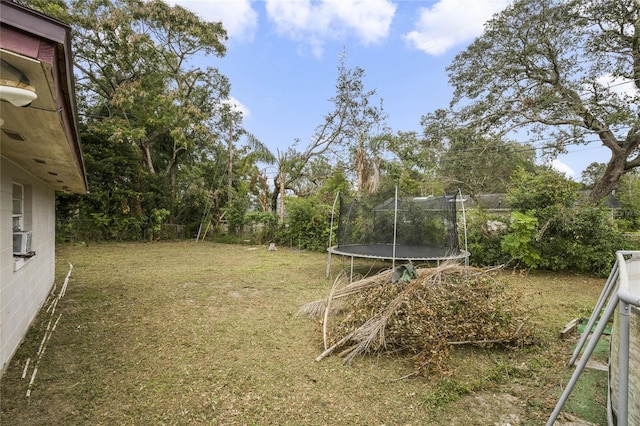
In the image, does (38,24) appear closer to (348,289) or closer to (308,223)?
(348,289)

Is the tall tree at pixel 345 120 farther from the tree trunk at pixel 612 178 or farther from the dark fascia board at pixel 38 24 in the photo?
the dark fascia board at pixel 38 24

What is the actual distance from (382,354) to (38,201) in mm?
4733

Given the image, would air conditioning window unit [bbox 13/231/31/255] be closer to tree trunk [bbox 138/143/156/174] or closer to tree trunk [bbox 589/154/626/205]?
tree trunk [bbox 138/143/156/174]

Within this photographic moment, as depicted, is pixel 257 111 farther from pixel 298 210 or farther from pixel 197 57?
pixel 298 210

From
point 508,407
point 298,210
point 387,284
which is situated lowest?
point 508,407

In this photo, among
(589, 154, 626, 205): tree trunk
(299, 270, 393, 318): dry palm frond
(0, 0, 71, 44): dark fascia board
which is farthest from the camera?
(589, 154, 626, 205): tree trunk

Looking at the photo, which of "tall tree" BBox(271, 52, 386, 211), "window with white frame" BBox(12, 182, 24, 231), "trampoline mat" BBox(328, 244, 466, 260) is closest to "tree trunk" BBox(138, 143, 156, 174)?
"tall tree" BBox(271, 52, 386, 211)

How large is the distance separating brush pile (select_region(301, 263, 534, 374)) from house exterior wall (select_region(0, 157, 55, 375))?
8.95 ft

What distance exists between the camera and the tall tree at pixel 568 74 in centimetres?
941

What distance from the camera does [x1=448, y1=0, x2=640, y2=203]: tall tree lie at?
9.41 m

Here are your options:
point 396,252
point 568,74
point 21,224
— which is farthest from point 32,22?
point 568,74

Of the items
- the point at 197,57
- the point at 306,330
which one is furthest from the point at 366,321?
the point at 197,57

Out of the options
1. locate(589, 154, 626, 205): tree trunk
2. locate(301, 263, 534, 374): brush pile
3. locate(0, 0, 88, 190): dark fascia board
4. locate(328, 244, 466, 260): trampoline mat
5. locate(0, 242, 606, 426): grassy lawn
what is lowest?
locate(0, 242, 606, 426): grassy lawn

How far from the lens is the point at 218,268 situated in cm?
776
